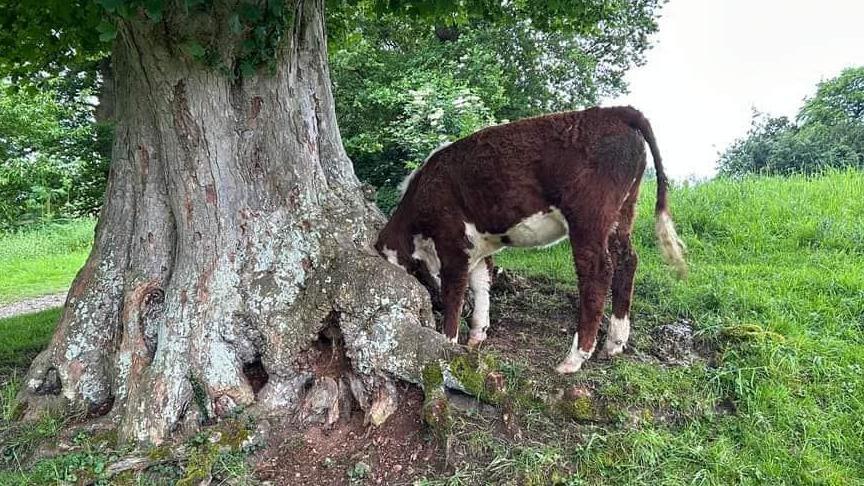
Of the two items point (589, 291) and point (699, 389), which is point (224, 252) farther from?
point (699, 389)

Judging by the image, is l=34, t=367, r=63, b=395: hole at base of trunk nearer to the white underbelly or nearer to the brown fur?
the brown fur

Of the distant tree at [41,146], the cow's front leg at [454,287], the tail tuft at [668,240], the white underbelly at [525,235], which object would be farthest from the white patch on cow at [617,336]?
the distant tree at [41,146]

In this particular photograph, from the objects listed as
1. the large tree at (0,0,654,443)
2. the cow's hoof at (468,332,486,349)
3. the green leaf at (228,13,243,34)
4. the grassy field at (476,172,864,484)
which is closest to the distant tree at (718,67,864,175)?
the grassy field at (476,172,864,484)

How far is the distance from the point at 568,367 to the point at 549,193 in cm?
120

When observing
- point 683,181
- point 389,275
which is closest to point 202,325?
point 389,275

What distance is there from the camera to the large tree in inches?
154

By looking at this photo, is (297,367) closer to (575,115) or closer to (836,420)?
(575,115)

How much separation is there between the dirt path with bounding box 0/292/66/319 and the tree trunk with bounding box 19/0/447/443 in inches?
260

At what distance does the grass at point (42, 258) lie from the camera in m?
12.7

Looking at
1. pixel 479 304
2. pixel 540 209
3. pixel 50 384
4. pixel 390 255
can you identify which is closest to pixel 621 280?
pixel 540 209

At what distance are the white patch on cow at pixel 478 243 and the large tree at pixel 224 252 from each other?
72 centimetres

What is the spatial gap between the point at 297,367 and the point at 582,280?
6.75ft

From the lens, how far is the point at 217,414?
3.94m

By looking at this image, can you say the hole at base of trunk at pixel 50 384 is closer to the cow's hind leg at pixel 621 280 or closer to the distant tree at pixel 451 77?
the cow's hind leg at pixel 621 280
